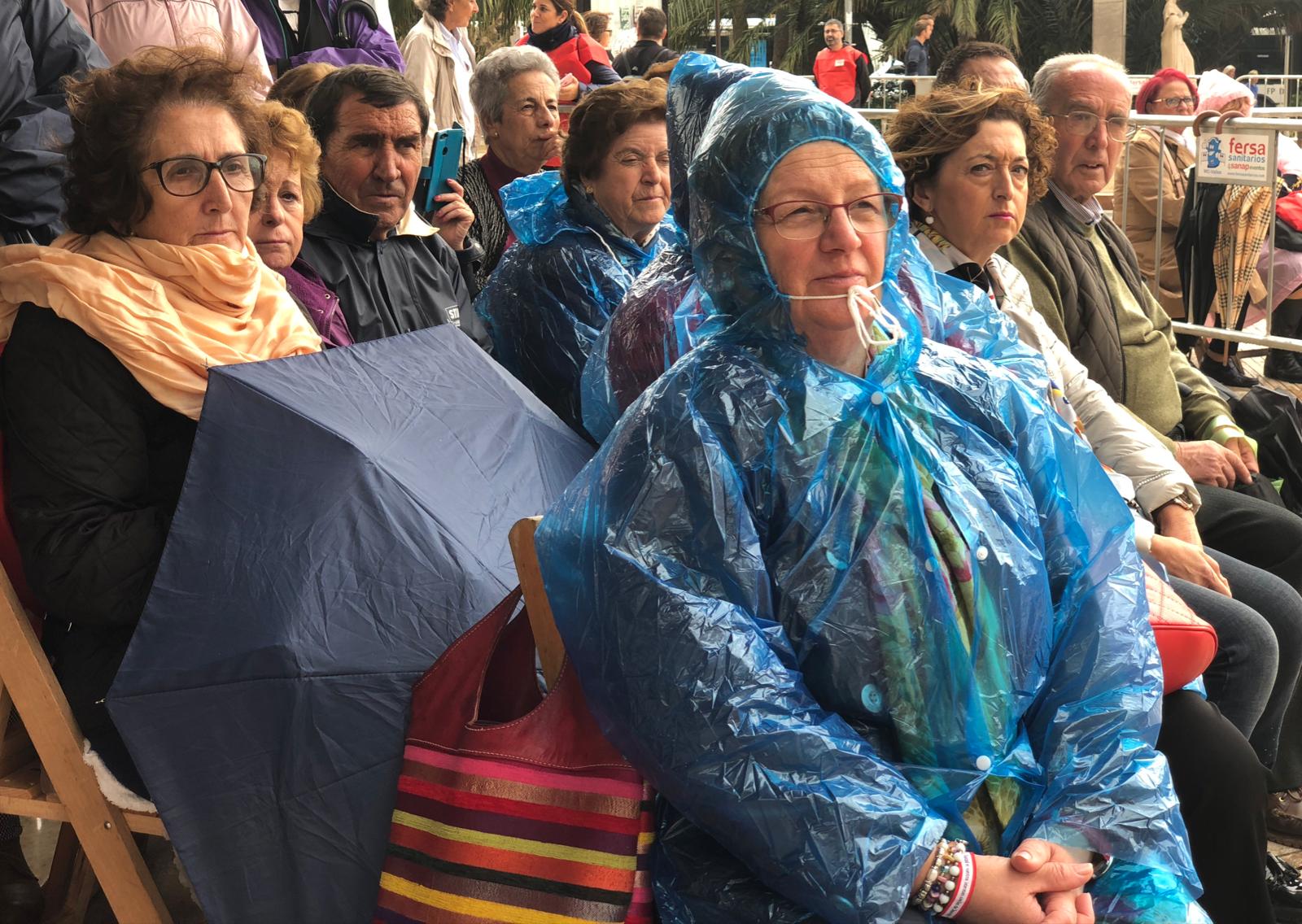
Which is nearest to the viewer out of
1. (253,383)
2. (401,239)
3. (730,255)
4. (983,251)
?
(730,255)

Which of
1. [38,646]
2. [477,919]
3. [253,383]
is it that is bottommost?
[477,919]

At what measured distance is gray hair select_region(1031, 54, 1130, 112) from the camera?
414cm

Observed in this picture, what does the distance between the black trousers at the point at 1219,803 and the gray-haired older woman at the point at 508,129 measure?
325 centimetres

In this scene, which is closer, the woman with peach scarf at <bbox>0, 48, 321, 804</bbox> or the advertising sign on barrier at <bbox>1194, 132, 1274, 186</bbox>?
the woman with peach scarf at <bbox>0, 48, 321, 804</bbox>

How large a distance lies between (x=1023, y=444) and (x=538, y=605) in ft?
2.70

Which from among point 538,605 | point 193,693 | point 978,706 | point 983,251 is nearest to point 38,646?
point 193,693

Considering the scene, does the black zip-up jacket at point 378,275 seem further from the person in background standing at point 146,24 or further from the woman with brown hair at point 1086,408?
the woman with brown hair at point 1086,408

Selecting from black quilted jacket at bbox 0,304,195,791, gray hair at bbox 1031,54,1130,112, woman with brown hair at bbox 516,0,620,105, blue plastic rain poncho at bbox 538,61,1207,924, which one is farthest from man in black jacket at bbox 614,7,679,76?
blue plastic rain poncho at bbox 538,61,1207,924

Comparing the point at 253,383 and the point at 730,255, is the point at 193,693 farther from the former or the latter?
the point at 730,255

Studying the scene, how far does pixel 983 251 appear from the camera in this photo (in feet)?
11.0

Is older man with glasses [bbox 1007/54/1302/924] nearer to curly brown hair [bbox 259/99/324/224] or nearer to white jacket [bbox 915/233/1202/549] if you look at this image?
white jacket [bbox 915/233/1202/549]

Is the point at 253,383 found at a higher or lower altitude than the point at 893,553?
higher

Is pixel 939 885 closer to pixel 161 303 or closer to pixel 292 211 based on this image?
pixel 161 303

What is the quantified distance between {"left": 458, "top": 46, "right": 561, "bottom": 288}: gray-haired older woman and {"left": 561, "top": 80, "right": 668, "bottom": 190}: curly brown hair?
1.21m
